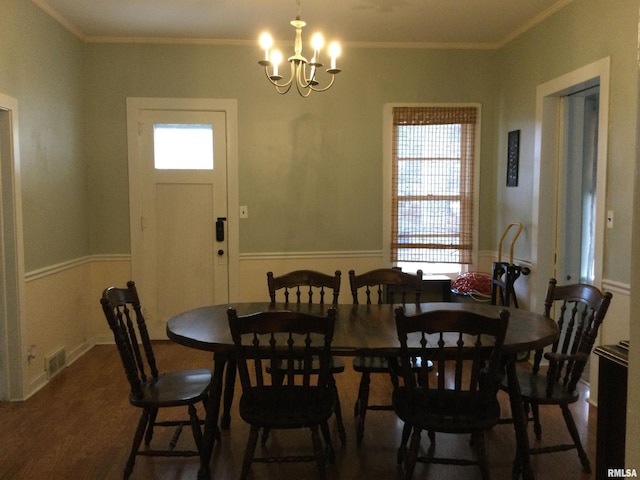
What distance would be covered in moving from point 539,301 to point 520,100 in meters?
1.68

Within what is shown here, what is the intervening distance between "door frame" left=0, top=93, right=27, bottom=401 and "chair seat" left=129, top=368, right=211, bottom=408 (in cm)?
137

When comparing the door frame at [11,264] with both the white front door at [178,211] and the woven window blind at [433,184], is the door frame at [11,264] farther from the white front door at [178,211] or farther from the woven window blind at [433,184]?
the woven window blind at [433,184]

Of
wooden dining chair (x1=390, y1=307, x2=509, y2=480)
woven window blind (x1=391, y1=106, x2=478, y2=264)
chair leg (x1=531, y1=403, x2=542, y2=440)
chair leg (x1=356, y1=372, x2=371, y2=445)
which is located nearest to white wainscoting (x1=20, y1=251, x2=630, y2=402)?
woven window blind (x1=391, y1=106, x2=478, y2=264)

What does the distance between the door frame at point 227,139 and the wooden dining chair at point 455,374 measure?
9.02 feet

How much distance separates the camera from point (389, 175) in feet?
15.5

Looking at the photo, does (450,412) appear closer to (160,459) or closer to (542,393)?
(542,393)

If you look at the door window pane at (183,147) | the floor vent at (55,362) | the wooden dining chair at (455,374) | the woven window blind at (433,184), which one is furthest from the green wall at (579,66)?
the floor vent at (55,362)

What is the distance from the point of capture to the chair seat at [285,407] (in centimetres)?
210

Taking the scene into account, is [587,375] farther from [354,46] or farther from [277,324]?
[354,46]

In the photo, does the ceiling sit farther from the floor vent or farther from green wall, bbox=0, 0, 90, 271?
the floor vent

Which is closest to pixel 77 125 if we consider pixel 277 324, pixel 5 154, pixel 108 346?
pixel 5 154

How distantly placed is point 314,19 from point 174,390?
2.99m

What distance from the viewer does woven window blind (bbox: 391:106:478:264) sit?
469 centimetres

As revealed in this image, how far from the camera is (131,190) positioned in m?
4.57
